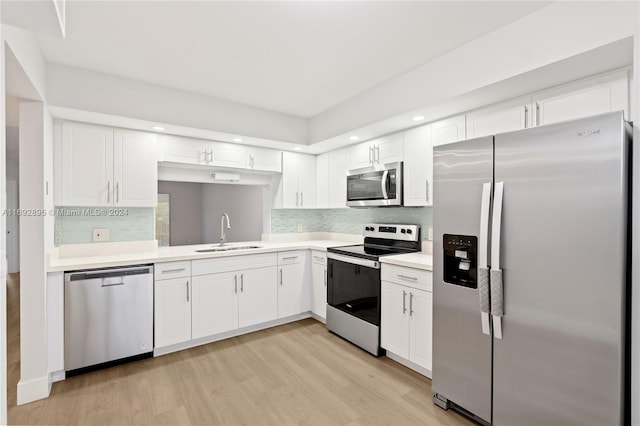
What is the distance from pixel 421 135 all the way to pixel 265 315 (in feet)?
8.20

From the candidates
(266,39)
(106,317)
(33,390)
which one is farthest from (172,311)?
(266,39)

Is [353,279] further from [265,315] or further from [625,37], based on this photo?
[625,37]

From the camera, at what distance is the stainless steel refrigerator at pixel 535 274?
1.40 meters

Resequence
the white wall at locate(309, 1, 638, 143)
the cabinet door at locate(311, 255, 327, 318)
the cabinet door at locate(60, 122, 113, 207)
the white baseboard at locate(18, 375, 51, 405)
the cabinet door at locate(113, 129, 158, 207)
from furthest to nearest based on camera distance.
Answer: the cabinet door at locate(311, 255, 327, 318)
the cabinet door at locate(113, 129, 158, 207)
the cabinet door at locate(60, 122, 113, 207)
the white baseboard at locate(18, 375, 51, 405)
the white wall at locate(309, 1, 638, 143)

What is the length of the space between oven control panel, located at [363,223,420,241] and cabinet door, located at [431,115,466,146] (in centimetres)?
93

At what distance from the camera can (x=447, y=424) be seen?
196 cm

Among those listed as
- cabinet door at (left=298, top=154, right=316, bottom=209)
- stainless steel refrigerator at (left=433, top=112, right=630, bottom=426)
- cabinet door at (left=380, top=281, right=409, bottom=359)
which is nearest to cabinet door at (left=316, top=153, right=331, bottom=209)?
cabinet door at (left=298, top=154, right=316, bottom=209)

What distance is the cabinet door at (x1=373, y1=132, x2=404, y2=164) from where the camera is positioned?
3.14 metres

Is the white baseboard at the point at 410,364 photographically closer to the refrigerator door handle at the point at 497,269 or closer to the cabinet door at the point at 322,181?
the refrigerator door handle at the point at 497,269

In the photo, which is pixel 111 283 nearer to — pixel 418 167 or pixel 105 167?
pixel 105 167

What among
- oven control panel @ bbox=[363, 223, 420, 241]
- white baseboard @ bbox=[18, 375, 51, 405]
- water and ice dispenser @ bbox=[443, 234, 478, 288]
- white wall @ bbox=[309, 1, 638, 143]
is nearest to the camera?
white wall @ bbox=[309, 1, 638, 143]

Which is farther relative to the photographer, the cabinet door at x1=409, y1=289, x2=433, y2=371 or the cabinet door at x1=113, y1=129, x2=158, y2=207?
the cabinet door at x1=113, y1=129, x2=158, y2=207

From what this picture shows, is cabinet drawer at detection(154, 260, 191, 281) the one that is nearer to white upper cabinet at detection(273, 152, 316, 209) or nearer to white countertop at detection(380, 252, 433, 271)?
white upper cabinet at detection(273, 152, 316, 209)

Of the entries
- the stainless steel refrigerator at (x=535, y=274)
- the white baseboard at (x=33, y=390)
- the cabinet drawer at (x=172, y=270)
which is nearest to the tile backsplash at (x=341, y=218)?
the stainless steel refrigerator at (x=535, y=274)
